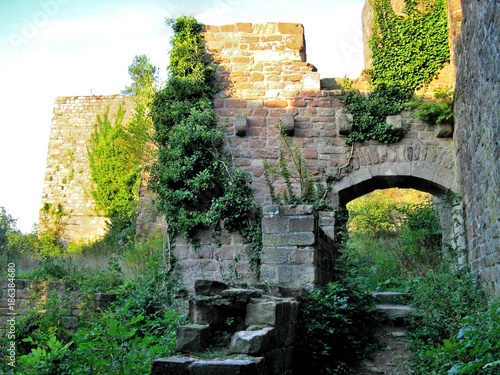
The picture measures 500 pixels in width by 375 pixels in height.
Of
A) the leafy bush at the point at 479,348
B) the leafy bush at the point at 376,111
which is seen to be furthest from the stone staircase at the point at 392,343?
the leafy bush at the point at 376,111

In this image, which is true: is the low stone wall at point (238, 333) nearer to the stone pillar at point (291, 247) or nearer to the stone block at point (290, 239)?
the stone pillar at point (291, 247)

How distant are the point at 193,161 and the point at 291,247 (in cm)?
318

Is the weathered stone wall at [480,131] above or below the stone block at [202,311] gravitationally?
above

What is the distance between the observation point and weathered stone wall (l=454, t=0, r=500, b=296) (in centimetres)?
523

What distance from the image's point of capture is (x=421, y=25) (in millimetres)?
8961

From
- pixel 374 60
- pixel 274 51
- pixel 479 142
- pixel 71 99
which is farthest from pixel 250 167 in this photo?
pixel 71 99

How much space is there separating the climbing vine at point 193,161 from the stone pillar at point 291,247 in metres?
2.44

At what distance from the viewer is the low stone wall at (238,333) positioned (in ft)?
→ 9.28

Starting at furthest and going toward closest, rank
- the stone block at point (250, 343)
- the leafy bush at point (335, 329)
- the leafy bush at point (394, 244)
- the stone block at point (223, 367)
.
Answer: the leafy bush at point (394, 244)
the leafy bush at point (335, 329)
the stone block at point (250, 343)
the stone block at point (223, 367)

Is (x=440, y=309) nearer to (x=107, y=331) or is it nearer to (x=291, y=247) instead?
(x=291, y=247)

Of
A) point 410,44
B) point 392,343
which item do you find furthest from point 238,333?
point 410,44

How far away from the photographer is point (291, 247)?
570 centimetres

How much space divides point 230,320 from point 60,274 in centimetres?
599

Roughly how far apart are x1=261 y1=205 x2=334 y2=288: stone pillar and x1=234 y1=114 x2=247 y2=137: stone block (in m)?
3.03
